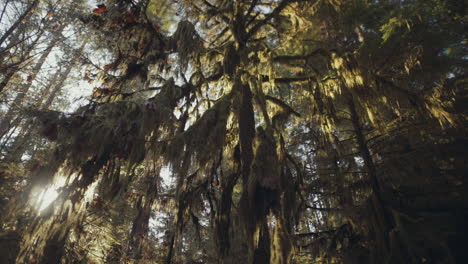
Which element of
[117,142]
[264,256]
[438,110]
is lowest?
[264,256]

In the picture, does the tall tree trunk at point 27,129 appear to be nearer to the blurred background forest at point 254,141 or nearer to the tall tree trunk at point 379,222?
the blurred background forest at point 254,141

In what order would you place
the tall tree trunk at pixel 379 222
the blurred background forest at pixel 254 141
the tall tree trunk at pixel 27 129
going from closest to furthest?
the blurred background forest at pixel 254 141, the tall tree trunk at pixel 379 222, the tall tree trunk at pixel 27 129

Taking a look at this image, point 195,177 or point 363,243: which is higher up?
point 195,177

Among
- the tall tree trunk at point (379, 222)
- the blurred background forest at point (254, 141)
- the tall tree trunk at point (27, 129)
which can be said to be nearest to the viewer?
the blurred background forest at point (254, 141)

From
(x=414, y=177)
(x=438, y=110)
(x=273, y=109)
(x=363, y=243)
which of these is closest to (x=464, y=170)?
(x=414, y=177)

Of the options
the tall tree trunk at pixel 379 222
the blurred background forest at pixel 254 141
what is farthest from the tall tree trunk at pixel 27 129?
the tall tree trunk at pixel 379 222

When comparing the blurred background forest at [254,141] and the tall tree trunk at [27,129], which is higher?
the tall tree trunk at [27,129]

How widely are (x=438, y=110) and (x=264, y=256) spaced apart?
348cm

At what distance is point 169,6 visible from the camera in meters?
5.18

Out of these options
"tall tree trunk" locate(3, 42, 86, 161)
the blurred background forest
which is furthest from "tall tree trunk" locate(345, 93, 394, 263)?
"tall tree trunk" locate(3, 42, 86, 161)

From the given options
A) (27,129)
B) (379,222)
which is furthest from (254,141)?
(27,129)

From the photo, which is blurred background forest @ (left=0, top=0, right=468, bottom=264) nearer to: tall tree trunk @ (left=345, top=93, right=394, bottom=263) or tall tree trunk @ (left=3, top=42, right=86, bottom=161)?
tall tree trunk @ (left=345, top=93, right=394, bottom=263)

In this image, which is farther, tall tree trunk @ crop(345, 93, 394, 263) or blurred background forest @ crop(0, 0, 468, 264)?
tall tree trunk @ crop(345, 93, 394, 263)

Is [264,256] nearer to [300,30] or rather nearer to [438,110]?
[438,110]
